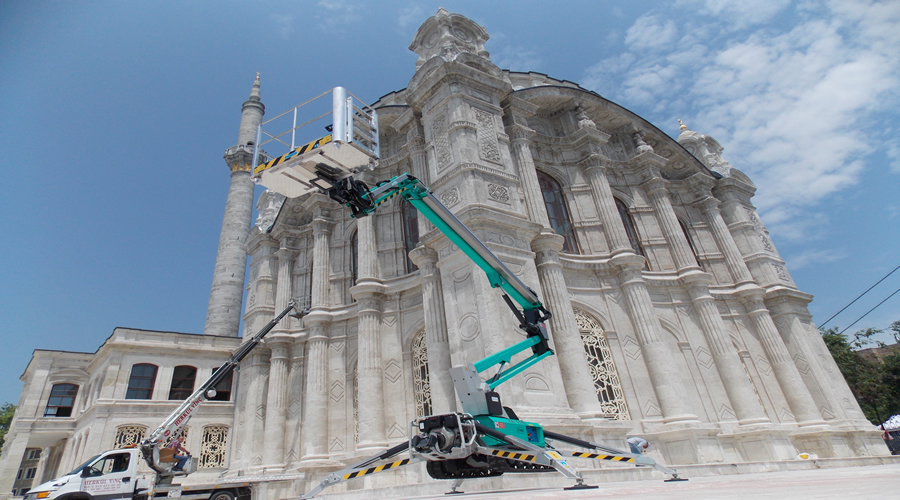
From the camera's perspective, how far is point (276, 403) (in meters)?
17.4

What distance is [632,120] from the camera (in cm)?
1984

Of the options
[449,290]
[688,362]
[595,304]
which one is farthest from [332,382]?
[688,362]

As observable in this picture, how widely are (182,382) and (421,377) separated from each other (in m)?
14.8

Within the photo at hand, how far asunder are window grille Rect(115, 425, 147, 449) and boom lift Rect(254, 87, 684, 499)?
1818 centimetres

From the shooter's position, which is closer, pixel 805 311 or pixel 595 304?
pixel 595 304

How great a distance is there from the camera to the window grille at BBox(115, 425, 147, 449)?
782 inches

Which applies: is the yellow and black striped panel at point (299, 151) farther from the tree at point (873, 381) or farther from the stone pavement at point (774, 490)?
the tree at point (873, 381)

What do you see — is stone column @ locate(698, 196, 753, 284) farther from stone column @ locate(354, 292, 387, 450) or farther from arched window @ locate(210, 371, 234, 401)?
arched window @ locate(210, 371, 234, 401)

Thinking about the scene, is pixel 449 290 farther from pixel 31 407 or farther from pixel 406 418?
pixel 31 407

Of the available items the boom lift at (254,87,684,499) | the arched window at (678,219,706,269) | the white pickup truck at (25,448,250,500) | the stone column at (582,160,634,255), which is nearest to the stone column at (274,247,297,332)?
the white pickup truck at (25,448,250,500)

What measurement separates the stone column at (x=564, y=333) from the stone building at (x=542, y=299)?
0.05 metres

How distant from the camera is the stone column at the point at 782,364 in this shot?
14953mm

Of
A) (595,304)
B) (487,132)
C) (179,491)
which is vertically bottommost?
(179,491)

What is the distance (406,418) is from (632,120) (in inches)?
594
